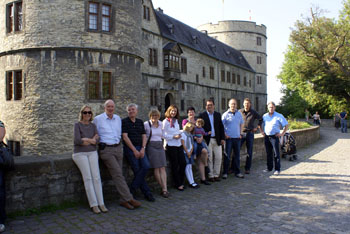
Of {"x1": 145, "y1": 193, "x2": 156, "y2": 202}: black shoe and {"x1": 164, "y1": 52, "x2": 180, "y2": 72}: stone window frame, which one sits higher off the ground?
{"x1": 164, "y1": 52, "x2": 180, "y2": 72}: stone window frame

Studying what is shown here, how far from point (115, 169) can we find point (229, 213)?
208 cm

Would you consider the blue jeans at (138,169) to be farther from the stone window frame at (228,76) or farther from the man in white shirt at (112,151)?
the stone window frame at (228,76)

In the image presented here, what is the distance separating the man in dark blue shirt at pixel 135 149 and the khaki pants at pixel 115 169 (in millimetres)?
325

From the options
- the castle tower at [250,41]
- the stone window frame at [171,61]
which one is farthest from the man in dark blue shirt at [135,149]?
the castle tower at [250,41]

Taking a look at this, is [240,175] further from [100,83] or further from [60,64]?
[60,64]

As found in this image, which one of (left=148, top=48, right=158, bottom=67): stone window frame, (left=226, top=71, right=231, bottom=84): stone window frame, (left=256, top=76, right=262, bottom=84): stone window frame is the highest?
(left=256, top=76, right=262, bottom=84): stone window frame

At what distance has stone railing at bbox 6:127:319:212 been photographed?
4754 mm

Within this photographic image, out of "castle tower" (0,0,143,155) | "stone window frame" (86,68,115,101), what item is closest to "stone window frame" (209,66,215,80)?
"castle tower" (0,0,143,155)

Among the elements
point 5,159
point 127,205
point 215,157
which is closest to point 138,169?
point 127,205

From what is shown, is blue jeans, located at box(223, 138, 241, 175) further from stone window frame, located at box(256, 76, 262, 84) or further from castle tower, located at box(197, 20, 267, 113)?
stone window frame, located at box(256, 76, 262, 84)

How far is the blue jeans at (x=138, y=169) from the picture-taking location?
571cm

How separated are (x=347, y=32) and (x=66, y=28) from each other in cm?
2667

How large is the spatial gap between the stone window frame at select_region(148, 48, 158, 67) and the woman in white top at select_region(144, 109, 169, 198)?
18228 millimetres

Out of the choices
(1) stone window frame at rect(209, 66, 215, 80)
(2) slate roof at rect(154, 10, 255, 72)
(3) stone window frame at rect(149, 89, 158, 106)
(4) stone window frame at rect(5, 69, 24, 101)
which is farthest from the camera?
(1) stone window frame at rect(209, 66, 215, 80)
